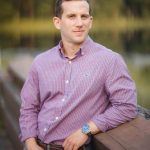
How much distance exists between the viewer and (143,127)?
103 inches

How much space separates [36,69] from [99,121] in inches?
17.1

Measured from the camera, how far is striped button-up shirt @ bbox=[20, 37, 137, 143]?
8.43ft

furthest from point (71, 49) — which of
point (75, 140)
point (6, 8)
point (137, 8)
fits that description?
A: point (137, 8)

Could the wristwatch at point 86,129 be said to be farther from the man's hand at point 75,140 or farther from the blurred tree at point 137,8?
the blurred tree at point 137,8

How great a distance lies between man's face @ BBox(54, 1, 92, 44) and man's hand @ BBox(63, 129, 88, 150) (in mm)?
430

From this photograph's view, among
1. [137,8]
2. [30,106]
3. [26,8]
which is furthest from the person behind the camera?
[137,8]

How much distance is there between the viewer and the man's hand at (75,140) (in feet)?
8.39

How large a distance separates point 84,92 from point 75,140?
8.7 inches

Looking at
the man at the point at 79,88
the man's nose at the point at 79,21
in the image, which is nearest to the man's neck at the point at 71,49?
the man at the point at 79,88

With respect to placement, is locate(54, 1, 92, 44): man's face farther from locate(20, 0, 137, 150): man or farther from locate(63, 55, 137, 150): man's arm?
locate(63, 55, 137, 150): man's arm

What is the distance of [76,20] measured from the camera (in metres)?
2.61

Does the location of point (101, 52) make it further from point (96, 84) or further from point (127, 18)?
point (127, 18)

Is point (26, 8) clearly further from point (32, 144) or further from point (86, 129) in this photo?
point (86, 129)

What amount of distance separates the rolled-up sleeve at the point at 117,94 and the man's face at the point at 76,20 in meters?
0.19
